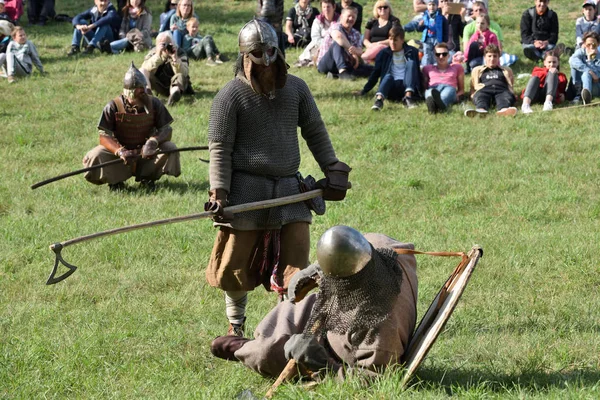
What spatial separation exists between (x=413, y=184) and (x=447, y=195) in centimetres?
45

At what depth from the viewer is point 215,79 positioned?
546 inches

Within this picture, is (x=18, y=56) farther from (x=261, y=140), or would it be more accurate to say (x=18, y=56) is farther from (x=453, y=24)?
(x=261, y=140)

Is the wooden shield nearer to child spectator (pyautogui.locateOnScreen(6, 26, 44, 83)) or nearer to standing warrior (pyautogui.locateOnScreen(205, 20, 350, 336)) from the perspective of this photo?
standing warrior (pyautogui.locateOnScreen(205, 20, 350, 336))

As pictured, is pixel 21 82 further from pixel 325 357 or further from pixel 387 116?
pixel 325 357

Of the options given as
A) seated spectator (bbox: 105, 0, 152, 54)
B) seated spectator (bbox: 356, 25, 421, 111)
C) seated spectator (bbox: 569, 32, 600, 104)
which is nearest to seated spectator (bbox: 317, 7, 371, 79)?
seated spectator (bbox: 356, 25, 421, 111)

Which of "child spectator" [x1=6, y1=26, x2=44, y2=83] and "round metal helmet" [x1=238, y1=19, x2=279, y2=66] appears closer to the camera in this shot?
"round metal helmet" [x1=238, y1=19, x2=279, y2=66]

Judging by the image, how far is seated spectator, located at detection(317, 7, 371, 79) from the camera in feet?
44.0

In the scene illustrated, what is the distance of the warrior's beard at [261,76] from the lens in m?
4.96

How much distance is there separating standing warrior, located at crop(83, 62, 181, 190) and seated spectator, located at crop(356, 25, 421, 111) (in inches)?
141

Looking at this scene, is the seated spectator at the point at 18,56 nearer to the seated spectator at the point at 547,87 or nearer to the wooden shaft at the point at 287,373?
the seated spectator at the point at 547,87

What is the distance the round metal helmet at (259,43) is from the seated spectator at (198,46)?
9831mm

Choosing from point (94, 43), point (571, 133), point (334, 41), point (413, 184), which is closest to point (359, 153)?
point (413, 184)

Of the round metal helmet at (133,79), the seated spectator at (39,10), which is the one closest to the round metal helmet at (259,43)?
the round metal helmet at (133,79)

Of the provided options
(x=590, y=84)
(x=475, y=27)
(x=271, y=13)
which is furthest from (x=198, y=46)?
(x=590, y=84)
